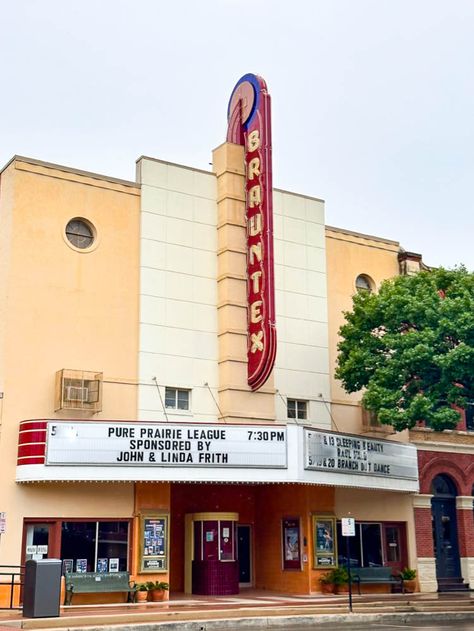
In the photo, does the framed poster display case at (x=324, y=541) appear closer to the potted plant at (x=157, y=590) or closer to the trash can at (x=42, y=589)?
the potted plant at (x=157, y=590)

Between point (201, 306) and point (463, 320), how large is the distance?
9159 mm

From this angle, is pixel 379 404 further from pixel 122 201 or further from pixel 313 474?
pixel 122 201

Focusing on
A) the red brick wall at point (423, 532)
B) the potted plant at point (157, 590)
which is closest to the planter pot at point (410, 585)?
the red brick wall at point (423, 532)

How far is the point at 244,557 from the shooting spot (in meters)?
33.0

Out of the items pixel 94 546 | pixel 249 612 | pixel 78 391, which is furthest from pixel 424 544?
pixel 78 391

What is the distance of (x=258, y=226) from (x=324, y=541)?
11271 mm

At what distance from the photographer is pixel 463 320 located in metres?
27.3

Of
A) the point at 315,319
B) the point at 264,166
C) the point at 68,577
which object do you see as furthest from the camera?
the point at 315,319

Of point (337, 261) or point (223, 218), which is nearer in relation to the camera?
point (223, 218)

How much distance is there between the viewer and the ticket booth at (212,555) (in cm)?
2955

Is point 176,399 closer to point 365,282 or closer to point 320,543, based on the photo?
point 320,543

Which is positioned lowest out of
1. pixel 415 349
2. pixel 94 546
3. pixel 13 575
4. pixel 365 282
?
pixel 13 575

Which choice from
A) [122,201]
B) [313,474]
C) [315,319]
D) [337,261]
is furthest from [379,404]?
[122,201]

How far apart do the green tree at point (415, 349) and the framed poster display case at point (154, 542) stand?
7894 millimetres
